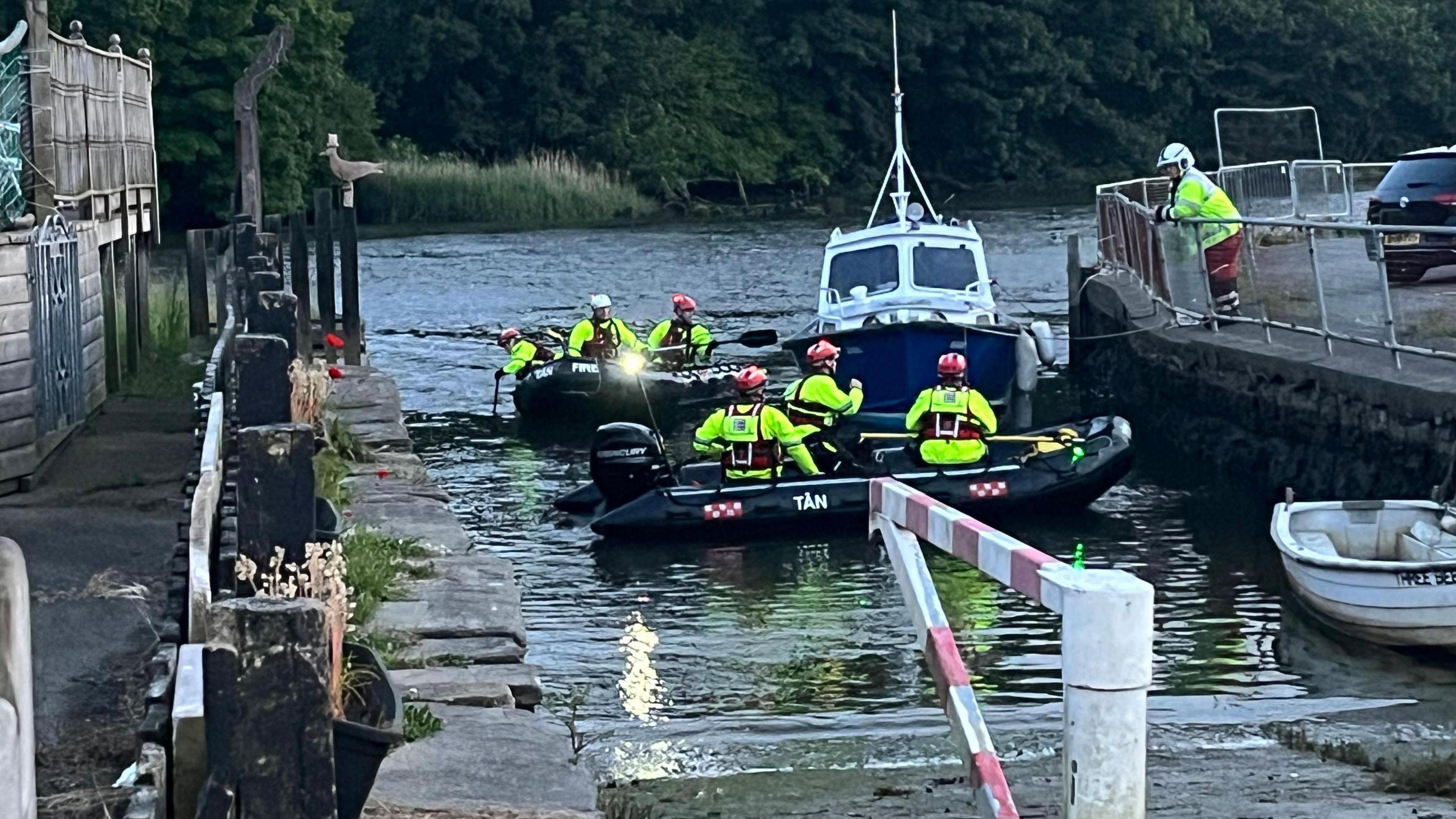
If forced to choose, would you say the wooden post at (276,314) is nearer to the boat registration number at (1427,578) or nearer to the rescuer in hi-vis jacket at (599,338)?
the boat registration number at (1427,578)

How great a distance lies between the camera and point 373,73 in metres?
67.3

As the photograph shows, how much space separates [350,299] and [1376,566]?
47.3 ft

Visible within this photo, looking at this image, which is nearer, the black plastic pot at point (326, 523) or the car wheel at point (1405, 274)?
the black plastic pot at point (326, 523)

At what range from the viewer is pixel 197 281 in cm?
2352

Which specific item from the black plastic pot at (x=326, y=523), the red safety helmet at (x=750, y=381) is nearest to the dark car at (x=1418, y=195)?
the red safety helmet at (x=750, y=381)

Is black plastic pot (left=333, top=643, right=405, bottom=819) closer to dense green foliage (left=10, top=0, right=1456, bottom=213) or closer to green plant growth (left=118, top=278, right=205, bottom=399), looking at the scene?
green plant growth (left=118, top=278, right=205, bottom=399)

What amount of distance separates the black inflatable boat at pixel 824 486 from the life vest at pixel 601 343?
19.8 feet

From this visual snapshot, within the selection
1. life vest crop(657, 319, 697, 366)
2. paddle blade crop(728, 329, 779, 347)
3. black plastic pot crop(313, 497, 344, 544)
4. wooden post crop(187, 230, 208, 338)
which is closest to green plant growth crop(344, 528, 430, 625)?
black plastic pot crop(313, 497, 344, 544)

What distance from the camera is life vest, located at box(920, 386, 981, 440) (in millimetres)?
15812

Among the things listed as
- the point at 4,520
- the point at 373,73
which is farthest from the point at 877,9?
the point at 4,520

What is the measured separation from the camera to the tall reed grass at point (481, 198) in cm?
5753

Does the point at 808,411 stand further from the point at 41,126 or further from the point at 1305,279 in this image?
the point at 41,126

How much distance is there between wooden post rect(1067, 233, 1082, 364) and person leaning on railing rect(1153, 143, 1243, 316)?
5.69m

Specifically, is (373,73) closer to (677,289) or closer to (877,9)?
(877,9)
